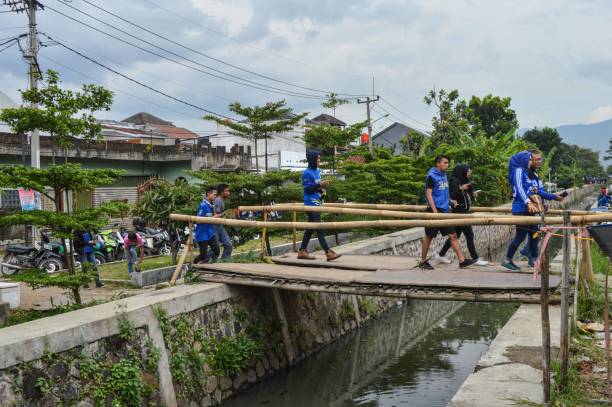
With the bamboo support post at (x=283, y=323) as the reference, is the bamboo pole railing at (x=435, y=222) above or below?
above

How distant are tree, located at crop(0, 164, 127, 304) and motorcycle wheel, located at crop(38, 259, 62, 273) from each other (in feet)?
21.6

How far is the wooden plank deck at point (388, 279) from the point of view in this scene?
699 cm

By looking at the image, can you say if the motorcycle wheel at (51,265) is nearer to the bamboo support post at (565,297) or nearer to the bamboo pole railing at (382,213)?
the bamboo pole railing at (382,213)

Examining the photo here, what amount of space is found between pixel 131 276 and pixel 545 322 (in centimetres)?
1025

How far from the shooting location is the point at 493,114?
150ft

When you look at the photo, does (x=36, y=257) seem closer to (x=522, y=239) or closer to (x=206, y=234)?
(x=206, y=234)

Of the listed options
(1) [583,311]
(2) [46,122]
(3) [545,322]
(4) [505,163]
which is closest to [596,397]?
(3) [545,322]

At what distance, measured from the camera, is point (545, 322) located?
483 cm

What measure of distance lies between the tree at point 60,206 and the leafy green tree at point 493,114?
38.9m

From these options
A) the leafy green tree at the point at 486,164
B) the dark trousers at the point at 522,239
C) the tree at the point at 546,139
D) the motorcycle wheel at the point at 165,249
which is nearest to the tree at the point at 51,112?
the dark trousers at the point at 522,239

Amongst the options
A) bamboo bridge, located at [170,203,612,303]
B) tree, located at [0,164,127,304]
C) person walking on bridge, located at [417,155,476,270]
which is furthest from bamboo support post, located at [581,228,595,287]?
tree, located at [0,164,127,304]

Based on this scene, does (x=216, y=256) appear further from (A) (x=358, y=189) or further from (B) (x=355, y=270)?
(A) (x=358, y=189)

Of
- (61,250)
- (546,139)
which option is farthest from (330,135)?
(546,139)

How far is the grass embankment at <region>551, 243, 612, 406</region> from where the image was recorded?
4996 millimetres
